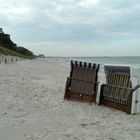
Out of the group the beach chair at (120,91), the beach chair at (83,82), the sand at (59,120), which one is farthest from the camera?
the beach chair at (83,82)

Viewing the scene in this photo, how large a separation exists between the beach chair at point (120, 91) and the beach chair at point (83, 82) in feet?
1.14

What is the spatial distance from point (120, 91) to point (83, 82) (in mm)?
1339

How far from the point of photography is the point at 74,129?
5.96 m

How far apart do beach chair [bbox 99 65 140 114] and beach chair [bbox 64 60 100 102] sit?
348 mm

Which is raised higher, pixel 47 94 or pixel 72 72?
pixel 72 72

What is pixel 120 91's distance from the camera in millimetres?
8750

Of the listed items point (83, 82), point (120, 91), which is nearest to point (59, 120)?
point (120, 91)

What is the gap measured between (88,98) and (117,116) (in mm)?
1954

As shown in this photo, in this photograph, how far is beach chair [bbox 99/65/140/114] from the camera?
8203mm

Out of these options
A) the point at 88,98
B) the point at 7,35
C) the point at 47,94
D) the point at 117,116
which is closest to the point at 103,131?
the point at 117,116

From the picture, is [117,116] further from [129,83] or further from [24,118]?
[24,118]

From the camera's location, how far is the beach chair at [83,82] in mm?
9391

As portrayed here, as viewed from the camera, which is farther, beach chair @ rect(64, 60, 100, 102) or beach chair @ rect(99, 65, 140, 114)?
beach chair @ rect(64, 60, 100, 102)

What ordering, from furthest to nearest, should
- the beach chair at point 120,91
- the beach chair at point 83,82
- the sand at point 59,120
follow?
1. the beach chair at point 83,82
2. the beach chair at point 120,91
3. the sand at point 59,120
